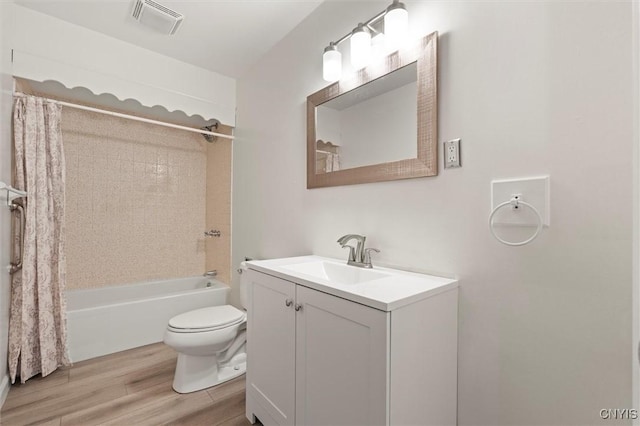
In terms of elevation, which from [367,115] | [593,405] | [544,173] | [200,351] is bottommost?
[200,351]

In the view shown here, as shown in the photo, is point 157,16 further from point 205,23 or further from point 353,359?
point 353,359

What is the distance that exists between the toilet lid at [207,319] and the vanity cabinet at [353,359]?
0.53 meters

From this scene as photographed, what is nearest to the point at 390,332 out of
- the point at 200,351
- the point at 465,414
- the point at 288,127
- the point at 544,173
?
the point at 465,414

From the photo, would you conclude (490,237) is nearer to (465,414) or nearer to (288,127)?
(465,414)

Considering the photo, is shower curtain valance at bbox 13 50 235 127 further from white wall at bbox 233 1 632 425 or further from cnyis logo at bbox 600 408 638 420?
cnyis logo at bbox 600 408 638 420

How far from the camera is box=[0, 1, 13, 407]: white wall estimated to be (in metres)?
1.64

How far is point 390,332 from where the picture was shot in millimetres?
889

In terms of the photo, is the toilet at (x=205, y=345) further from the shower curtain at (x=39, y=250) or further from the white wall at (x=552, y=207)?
the white wall at (x=552, y=207)

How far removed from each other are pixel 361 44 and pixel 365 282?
1165 mm

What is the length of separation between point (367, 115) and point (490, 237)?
33.4 inches

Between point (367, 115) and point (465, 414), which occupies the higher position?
point (367, 115)

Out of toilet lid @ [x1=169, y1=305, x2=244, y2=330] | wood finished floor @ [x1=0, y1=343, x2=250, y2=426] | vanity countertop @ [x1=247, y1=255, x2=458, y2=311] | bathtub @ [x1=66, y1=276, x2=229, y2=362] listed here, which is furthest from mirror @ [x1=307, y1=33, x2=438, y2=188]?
bathtub @ [x1=66, y1=276, x2=229, y2=362]

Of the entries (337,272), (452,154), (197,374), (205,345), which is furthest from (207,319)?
(452,154)

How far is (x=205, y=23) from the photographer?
205cm
